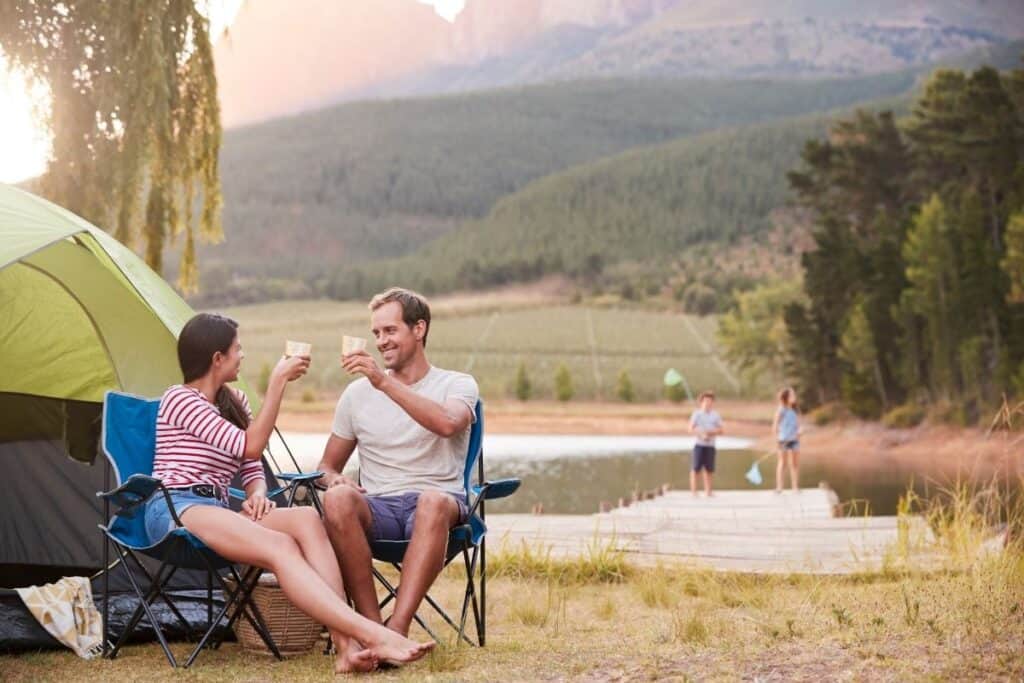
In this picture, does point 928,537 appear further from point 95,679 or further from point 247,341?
point 247,341

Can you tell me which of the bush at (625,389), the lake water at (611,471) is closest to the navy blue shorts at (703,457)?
the lake water at (611,471)

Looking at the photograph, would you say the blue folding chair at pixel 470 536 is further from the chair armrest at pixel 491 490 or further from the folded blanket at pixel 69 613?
the folded blanket at pixel 69 613

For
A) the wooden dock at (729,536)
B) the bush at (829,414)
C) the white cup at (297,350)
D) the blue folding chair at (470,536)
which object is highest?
the white cup at (297,350)

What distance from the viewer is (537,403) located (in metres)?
39.6

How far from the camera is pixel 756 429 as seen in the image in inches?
1299

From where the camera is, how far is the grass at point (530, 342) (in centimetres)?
4491

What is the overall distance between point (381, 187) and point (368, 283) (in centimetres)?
2822

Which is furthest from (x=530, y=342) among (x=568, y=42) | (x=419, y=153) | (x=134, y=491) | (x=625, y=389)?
(x=568, y=42)

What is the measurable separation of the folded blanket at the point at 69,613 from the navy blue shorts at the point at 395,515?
916 mm

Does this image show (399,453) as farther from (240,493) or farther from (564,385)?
(564,385)

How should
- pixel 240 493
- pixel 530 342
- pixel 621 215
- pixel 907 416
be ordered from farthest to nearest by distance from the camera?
1. pixel 621 215
2. pixel 530 342
3. pixel 907 416
4. pixel 240 493

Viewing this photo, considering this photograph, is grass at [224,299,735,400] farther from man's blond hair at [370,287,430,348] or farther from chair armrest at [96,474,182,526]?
chair armrest at [96,474,182,526]

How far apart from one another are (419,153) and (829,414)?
86.4 meters

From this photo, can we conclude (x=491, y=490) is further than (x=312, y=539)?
Yes
